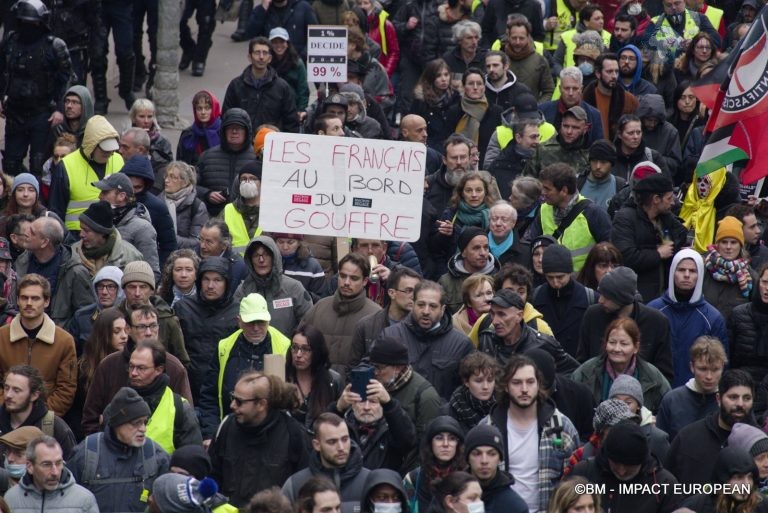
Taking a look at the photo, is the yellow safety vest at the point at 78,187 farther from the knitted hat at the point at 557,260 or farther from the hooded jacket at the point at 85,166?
the knitted hat at the point at 557,260

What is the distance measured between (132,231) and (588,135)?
170 inches

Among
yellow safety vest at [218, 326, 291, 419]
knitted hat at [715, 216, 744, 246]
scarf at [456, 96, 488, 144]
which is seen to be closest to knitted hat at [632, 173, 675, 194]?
knitted hat at [715, 216, 744, 246]

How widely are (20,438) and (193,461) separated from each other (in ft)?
3.54

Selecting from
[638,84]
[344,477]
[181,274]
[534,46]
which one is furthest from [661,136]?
[344,477]

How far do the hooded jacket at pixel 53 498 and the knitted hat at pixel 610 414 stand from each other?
270 centimetres

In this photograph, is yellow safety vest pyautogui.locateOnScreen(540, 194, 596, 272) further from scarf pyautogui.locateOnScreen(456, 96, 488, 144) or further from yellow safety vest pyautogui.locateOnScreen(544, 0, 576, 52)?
yellow safety vest pyautogui.locateOnScreen(544, 0, 576, 52)

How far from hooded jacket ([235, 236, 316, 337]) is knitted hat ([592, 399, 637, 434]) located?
108 inches

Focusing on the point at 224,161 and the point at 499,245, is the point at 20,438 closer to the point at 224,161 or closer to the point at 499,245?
the point at 499,245

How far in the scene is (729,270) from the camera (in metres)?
12.3

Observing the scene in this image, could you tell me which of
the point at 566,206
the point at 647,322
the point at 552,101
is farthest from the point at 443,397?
the point at 552,101

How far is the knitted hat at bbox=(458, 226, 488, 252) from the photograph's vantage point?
1201cm

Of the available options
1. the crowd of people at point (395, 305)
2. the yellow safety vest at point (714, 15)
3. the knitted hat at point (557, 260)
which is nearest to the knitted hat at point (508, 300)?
the crowd of people at point (395, 305)

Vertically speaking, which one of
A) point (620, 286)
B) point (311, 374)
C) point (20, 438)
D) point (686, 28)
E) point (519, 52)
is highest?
point (686, 28)

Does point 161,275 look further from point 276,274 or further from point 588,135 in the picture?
point 588,135
